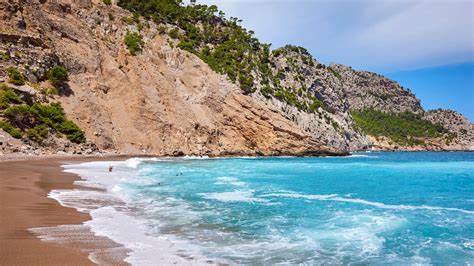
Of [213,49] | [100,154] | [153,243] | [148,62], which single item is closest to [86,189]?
[153,243]

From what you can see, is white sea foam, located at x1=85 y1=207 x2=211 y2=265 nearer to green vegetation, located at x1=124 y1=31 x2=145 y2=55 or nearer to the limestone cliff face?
the limestone cliff face

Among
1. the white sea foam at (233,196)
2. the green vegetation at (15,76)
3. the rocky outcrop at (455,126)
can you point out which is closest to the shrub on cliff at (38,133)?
the green vegetation at (15,76)

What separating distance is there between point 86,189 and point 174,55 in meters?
52.7

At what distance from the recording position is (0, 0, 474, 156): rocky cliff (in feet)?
165

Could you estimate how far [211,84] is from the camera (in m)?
69.5

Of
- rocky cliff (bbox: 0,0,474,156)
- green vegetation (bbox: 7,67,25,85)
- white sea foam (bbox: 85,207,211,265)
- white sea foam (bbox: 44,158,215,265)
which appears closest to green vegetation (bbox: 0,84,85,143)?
rocky cliff (bbox: 0,0,474,156)

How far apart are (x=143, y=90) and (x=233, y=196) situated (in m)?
43.7

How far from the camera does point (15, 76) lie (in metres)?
45.9

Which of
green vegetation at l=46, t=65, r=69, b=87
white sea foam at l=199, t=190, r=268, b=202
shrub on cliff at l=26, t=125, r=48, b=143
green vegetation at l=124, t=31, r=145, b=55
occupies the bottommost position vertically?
white sea foam at l=199, t=190, r=268, b=202

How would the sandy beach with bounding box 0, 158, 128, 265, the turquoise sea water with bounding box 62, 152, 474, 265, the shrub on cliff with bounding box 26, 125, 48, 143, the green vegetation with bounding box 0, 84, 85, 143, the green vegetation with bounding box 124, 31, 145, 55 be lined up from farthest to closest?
the green vegetation with bounding box 124, 31, 145, 55 → the shrub on cliff with bounding box 26, 125, 48, 143 → the green vegetation with bounding box 0, 84, 85, 143 → the turquoise sea water with bounding box 62, 152, 474, 265 → the sandy beach with bounding box 0, 158, 128, 265

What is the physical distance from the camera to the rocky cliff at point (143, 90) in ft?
165

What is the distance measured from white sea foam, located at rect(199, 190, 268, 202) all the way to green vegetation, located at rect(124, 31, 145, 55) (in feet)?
159

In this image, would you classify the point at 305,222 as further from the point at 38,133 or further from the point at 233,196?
the point at 38,133

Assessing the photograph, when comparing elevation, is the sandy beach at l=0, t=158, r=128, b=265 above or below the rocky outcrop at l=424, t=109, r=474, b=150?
below
